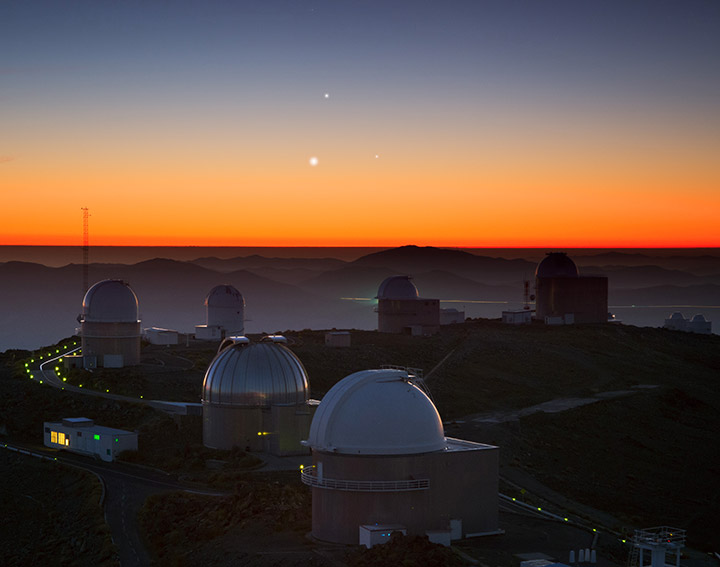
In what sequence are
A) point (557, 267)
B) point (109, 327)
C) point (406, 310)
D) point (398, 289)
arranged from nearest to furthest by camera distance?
point (109, 327) → point (406, 310) → point (398, 289) → point (557, 267)

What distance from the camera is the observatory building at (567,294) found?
83.1 metres

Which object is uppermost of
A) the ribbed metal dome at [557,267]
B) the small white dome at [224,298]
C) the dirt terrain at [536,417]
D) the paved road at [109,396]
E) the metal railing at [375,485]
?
the ribbed metal dome at [557,267]

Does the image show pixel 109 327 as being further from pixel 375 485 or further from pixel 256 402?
pixel 375 485

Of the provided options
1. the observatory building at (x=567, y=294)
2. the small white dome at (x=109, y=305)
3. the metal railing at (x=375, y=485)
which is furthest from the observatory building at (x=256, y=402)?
the observatory building at (x=567, y=294)

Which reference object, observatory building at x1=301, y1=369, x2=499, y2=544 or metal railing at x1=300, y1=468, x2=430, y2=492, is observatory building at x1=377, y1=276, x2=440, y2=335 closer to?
observatory building at x1=301, y1=369, x2=499, y2=544

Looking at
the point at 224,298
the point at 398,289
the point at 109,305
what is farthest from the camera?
the point at 398,289

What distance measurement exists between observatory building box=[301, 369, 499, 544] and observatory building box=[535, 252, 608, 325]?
184ft

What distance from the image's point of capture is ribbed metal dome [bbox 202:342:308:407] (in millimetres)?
38688

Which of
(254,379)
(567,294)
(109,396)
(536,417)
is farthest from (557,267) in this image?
(254,379)

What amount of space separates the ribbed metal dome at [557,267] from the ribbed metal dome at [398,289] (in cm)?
1560

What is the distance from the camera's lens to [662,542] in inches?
954

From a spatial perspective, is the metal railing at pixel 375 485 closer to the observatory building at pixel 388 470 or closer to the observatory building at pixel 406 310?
the observatory building at pixel 388 470

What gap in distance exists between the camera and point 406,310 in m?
74.4

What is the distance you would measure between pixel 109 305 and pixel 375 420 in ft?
97.1
